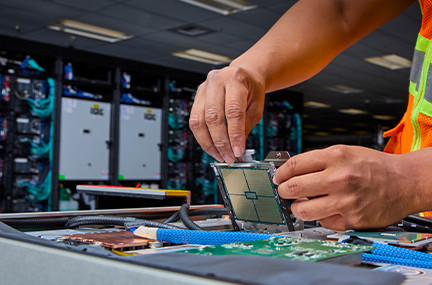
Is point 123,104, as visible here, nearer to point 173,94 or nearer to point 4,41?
point 173,94

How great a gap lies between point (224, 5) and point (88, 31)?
254 cm

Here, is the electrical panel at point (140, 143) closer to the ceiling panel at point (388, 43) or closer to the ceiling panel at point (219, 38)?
the ceiling panel at point (219, 38)

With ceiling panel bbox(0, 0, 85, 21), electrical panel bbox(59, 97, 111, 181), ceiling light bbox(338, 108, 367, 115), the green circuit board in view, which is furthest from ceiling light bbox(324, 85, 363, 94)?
the green circuit board

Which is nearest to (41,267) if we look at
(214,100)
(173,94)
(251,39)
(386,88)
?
(214,100)

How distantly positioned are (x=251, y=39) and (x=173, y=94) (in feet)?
5.55

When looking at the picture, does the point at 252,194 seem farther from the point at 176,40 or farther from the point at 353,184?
the point at 176,40

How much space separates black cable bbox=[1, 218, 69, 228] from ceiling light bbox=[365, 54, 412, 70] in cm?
827

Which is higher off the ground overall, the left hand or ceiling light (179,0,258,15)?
ceiling light (179,0,258,15)

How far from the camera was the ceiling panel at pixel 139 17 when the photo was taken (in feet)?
18.9

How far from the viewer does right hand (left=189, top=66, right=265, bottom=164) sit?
0.73 metres

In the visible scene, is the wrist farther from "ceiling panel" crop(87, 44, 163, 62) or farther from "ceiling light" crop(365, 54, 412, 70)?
"ceiling light" crop(365, 54, 412, 70)

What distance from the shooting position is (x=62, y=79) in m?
5.53

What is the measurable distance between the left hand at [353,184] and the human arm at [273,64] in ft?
0.66

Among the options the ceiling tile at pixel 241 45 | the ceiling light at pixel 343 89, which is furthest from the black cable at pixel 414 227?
the ceiling light at pixel 343 89
